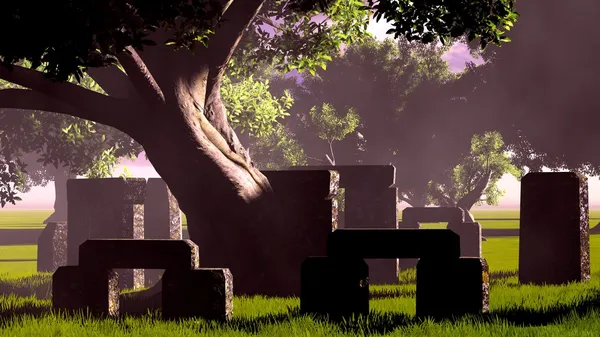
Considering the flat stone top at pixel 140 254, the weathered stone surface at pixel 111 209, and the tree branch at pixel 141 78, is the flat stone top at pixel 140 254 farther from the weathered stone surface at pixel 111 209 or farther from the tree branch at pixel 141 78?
the weathered stone surface at pixel 111 209

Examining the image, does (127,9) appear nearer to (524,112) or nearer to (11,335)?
(11,335)

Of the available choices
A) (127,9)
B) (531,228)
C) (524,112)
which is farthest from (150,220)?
(524,112)

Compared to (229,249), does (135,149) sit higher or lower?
higher

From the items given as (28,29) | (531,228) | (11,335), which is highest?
(28,29)

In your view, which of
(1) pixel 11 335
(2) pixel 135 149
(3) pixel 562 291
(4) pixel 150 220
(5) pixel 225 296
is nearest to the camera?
(1) pixel 11 335

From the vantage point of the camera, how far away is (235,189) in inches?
621

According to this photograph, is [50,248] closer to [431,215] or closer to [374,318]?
[431,215]

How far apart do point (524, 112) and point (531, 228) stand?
2304cm

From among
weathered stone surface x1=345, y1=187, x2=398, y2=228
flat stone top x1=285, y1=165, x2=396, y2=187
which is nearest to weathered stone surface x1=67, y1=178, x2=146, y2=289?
flat stone top x1=285, y1=165, x2=396, y2=187

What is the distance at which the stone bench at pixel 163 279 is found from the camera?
37.6ft

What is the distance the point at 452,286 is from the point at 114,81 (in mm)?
7999

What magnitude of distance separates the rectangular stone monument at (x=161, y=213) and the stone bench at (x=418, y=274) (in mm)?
13730

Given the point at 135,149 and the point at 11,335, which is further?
the point at 135,149

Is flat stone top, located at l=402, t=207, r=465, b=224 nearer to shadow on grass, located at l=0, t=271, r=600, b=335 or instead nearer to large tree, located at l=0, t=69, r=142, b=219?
large tree, located at l=0, t=69, r=142, b=219
